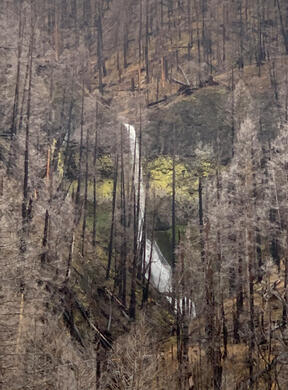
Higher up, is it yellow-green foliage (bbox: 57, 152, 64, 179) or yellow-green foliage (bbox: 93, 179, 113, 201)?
yellow-green foliage (bbox: 57, 152, 64, 179)

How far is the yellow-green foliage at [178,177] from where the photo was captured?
Answer: 4309 centimetres

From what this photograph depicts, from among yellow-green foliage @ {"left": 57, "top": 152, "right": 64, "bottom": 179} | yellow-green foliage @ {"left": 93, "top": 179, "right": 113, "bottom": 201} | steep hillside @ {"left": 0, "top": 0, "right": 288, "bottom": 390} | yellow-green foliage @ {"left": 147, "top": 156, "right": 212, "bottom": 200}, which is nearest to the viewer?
steep hillside @ {"left": 0, "top": 0, "right": 288, "bottom": 390}

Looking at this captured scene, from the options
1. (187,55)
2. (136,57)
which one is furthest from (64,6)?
(187,55)

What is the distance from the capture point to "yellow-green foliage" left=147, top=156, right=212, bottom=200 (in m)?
43.1

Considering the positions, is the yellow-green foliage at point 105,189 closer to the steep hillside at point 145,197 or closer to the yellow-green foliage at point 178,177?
the steep hillside at point 145,197

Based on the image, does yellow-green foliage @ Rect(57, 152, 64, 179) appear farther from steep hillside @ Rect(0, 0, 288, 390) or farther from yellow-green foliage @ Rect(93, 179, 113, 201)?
yellow-green foliage @ Rect(93, 179, 113, 201)

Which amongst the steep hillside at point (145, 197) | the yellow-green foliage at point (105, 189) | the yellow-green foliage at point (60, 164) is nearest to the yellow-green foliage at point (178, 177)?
the steep hillside at point (145, 197)

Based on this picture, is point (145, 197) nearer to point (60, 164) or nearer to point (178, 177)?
point (178, 177)

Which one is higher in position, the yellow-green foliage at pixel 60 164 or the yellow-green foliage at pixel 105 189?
Answer: the yellow-green foliage at pixel 60 164

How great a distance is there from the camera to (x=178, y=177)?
146ft

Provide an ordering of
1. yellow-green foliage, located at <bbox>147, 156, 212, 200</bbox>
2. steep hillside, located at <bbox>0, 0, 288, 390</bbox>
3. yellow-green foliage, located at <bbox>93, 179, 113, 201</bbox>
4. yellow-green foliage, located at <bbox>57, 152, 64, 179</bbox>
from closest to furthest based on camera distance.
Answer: steep hillside, located at <bbox>0, 0, 288, 390</bbox> < yellow-green foliage, located at <bbox>57, 152, 64, 179</bbox> < yellow-green foliage, located at <bbox>93, 179, 113, 201</bbox> < yellow-green foliage, located at <bbox>147, 156, 212, 200</bbox>

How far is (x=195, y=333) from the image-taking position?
94.1ft

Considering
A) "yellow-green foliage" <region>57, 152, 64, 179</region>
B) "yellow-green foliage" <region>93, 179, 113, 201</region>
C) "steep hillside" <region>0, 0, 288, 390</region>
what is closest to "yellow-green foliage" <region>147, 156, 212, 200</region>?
"steep hillside" <region>0, 0, 288, 390</region>

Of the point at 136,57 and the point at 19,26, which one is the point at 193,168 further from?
the point at 136,57
